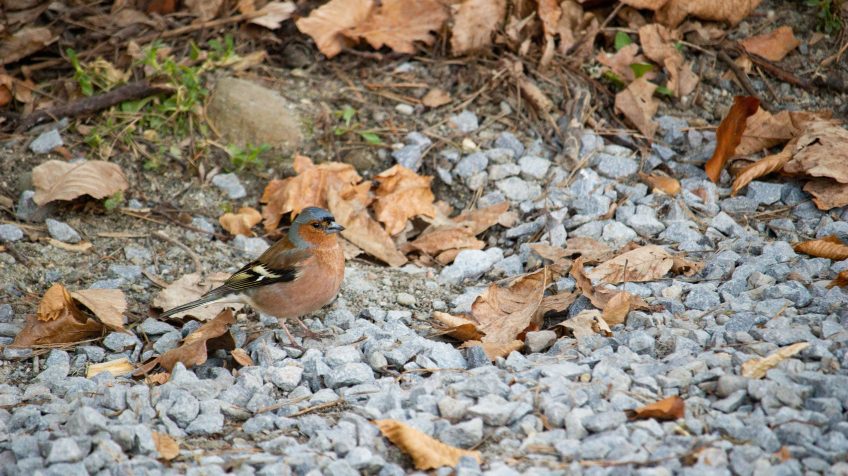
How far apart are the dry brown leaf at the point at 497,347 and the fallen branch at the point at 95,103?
131 inches

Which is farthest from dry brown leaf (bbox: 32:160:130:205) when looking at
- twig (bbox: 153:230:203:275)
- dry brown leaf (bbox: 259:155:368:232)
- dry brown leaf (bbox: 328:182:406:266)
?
dry brown leaf (bbox: 328:182:406:266)

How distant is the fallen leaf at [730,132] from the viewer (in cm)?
572

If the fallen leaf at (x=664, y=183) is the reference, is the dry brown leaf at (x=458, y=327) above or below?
below

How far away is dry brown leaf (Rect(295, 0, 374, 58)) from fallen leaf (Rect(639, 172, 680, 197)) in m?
2.51

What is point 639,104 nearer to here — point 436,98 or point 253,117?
point 436,98

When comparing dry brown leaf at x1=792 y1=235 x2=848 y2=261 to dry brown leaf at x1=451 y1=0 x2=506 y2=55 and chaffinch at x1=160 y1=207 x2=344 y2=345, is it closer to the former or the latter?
chaffinch at x1=160 y1=207 x2=344 y2=345

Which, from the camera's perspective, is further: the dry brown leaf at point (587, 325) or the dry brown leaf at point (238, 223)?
the dry brown leaf at point (238, 223)

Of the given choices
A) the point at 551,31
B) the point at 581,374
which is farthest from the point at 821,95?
the point at 581,374

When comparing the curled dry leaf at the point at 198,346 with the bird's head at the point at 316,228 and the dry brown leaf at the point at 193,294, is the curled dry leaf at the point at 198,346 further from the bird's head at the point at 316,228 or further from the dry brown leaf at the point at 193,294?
the bird's head at the point at 316,228

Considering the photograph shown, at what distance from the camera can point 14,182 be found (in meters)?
5.89

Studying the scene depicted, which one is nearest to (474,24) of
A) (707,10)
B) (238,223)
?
(707,10)

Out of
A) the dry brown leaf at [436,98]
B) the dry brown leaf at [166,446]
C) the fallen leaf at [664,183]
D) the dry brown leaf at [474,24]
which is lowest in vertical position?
the fallen leaf at [664,183]

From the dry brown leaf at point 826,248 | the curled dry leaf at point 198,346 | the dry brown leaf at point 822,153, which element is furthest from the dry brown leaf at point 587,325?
the dry brown leaf at point 822,153

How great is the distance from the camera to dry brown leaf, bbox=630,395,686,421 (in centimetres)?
332
